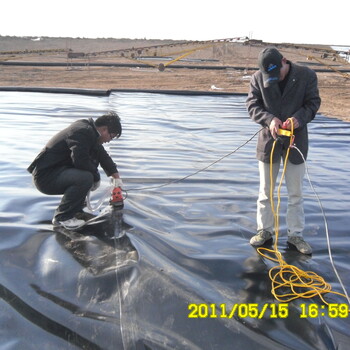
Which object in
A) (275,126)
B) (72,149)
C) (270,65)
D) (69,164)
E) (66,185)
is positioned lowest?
(66,185)

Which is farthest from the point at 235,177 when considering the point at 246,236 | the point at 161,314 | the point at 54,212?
the point at 161,314

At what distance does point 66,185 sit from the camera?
3.19 metres

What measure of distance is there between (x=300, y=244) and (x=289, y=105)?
39.9 inches

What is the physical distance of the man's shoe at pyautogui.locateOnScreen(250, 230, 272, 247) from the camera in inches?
116

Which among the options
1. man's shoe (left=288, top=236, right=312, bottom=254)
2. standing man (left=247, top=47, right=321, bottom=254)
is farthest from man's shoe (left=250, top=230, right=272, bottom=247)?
man's shoe (left=288, top=236, right=312, bottom=254)

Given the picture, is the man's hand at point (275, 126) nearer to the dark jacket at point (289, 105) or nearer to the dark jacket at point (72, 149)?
the dark jacket at point (289, 105)

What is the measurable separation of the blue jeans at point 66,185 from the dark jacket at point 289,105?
4.63 ft

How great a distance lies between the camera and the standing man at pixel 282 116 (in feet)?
8.92

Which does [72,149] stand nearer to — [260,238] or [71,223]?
[71,223]

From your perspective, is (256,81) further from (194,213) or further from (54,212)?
(54,212)
